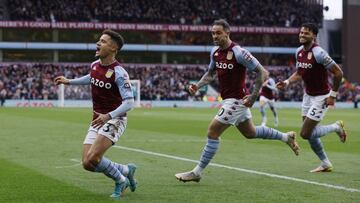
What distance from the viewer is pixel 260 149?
60.9 feet

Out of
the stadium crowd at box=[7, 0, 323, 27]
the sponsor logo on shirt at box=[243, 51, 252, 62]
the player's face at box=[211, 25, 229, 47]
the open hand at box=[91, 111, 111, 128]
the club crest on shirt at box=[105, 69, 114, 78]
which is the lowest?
the open hand at box=[91, 111, 111, 128]

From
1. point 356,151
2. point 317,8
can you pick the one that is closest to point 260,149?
point 356,151

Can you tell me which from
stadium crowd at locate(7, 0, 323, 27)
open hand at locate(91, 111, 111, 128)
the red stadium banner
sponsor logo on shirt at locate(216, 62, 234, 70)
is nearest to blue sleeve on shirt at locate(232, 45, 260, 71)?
sponsor logo on shirt at locate(216, 62, 234, 70)

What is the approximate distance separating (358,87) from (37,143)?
2235 inches

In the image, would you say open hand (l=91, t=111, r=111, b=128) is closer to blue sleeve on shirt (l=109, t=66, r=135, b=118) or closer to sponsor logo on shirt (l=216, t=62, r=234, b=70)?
blue sleeve on shirt (l=109, t=66, r=135, b=118)

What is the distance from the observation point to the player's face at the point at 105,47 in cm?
986

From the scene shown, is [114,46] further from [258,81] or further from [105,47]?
[258,81]

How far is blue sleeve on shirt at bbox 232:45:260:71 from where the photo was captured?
11.4 meters

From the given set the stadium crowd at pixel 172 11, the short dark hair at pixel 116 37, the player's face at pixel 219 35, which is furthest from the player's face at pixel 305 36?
the stadium crowd at pixel 172 11

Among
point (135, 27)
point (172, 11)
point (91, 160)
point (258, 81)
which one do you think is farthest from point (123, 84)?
point (172, 11)

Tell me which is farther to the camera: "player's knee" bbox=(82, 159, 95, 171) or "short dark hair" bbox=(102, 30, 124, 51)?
"short dark hair" bbox=(102, 30, 124, 51)

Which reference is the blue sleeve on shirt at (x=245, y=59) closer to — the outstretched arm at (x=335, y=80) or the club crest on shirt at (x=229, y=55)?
the club crest on shirt at (x=229, y=55)

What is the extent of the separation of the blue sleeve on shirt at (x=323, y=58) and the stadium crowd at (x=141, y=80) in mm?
50025

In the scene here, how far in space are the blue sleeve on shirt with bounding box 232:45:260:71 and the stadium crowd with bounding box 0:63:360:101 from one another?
5112cm
